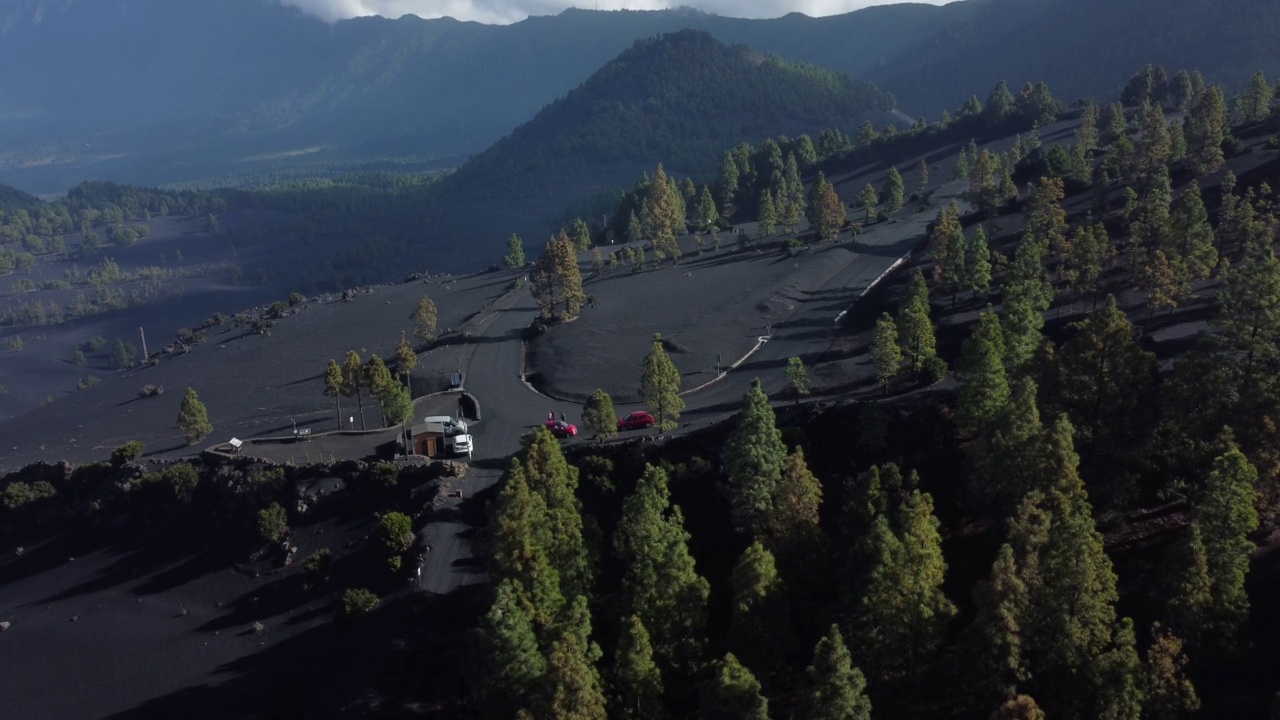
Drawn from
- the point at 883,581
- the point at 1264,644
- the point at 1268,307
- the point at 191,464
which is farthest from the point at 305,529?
the point at 1268,307

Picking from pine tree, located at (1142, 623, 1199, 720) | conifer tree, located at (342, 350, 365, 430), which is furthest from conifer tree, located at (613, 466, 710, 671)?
conifer tree, located at (342, 350, 365, 430)

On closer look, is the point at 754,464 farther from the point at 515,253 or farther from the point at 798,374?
the point at 515,253

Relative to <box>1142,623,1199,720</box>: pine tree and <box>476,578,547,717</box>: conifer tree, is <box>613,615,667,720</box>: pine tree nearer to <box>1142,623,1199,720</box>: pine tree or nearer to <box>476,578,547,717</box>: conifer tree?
<box>476,578,547,717</box>: conifer tree

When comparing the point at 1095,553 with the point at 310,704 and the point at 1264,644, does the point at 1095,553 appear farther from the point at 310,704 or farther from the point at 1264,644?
the point at 310,704

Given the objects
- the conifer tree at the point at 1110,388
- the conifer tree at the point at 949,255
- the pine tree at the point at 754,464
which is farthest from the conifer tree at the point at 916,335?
the pine tree at the point at 754,464

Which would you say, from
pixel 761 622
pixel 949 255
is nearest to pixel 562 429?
pixel 761 622

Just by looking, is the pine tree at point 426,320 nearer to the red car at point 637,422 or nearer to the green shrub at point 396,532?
the red car at point 637,422
